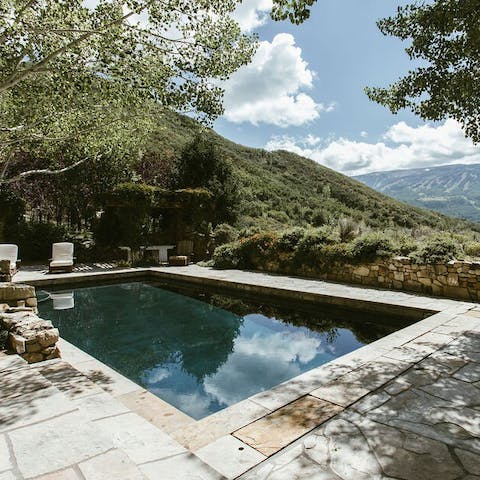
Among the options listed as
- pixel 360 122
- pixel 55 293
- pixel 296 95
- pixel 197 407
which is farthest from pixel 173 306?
Result: pixel 360 122

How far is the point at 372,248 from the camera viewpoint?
27.9 feet

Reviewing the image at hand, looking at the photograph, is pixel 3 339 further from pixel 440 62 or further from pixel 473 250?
pixel 473 250

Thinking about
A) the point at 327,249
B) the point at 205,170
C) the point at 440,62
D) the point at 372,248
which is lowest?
the point at 327,249

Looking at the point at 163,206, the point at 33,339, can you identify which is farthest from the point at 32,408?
the point at 163,206

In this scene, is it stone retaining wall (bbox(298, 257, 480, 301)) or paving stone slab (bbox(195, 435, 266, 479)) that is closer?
paving stone slab (bbox(195, 435, 266, 479))

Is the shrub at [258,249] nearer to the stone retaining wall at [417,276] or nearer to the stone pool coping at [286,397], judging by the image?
the stone retaining wall at [417,276]

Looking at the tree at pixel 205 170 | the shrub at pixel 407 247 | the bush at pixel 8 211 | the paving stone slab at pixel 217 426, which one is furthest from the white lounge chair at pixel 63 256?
the shrub at pixel 407 247

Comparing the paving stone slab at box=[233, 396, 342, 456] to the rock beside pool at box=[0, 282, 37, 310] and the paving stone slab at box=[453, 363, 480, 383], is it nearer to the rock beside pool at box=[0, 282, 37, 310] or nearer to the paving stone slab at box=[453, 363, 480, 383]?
the paving stone slab at box=[453, 363, 480, 383]

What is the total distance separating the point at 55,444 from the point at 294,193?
35868 mm

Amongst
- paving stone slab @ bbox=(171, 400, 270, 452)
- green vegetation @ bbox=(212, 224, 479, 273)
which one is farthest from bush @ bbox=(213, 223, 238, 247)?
paving stone slab @ bbox=(171, 400, 270, 452)

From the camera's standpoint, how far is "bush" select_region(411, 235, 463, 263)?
741cm

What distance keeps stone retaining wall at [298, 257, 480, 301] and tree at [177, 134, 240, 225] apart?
10880 mm

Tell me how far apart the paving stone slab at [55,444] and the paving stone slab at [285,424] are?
949 mm

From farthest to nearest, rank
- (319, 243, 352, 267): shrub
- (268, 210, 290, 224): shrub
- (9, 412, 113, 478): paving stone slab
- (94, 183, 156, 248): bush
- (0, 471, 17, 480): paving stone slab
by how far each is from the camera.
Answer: (268, 210, 290, 224): shrub < (94, 183, 156, 248): bush < (319, 243, 352, 267): shrub < (9, 412, 113, 478): paving stone slab < (0, 471, 17, 480): paving stone slab
